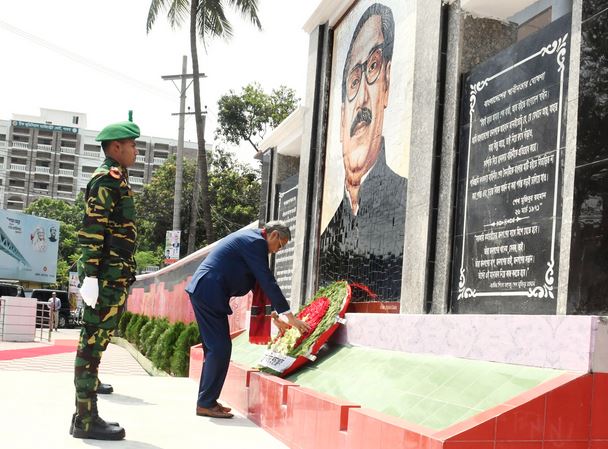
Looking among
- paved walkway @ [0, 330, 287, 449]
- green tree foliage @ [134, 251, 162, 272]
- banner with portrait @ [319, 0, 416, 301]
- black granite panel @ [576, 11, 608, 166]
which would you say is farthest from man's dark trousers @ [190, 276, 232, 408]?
green tree foliage @ [134, 251, 162, 272]

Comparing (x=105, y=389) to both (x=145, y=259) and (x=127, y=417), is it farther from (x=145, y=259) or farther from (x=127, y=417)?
(x=145, y=259)

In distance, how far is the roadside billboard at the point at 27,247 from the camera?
3906 cm

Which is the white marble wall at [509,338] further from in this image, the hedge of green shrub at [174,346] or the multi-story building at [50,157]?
the multi-story building at [50,157]

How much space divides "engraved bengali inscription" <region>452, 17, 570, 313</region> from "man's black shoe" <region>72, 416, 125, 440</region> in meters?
2.37

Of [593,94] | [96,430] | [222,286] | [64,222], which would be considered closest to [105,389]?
[222,286]

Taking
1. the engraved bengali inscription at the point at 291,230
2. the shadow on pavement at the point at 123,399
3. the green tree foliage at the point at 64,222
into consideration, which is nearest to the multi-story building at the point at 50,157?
the green tree foliage at the point at 64,222

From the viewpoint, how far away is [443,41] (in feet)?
18.8

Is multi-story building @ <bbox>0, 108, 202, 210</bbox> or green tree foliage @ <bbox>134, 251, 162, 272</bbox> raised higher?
multi-story building @ <bbox>0, 108, 202, 210</bbox>

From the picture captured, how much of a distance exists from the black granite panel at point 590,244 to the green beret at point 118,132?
2756 mm

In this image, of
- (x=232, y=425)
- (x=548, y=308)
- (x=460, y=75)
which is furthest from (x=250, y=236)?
(x=548, y=308)

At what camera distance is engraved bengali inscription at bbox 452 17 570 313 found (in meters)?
4.16

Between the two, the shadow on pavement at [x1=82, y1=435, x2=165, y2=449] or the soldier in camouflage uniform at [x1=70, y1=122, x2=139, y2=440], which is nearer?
the shadow on pavement at [x1=82, y1=435, x2=165, y2=449]

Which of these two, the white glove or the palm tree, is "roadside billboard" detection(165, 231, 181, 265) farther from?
the white glove

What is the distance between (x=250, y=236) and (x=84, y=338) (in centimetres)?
164
